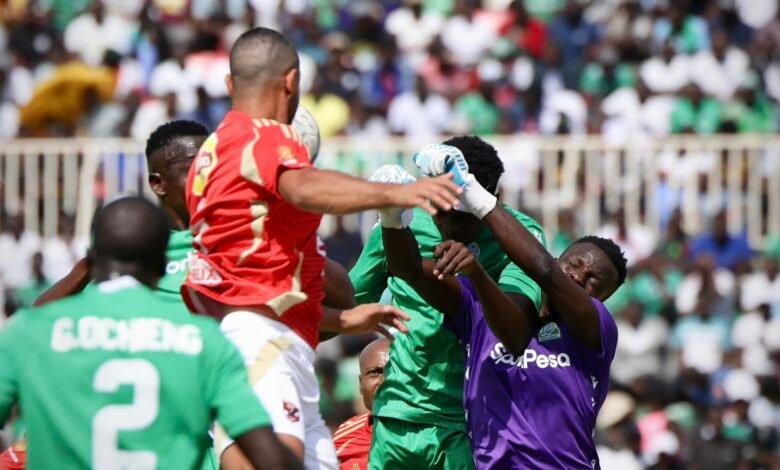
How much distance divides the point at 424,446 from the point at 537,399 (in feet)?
2.67

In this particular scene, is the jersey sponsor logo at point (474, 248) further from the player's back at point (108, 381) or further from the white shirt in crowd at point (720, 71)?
the white shirt in crowd at point (720, 71)

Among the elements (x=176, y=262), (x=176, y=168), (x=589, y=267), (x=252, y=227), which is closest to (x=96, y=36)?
(x=176, y=168)

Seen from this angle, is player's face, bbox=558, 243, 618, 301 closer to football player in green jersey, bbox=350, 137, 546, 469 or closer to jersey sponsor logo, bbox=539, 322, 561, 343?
football player in green jersey, bbox=350, 137, 546, 469

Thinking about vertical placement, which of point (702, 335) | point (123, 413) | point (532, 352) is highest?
point (123, 413)

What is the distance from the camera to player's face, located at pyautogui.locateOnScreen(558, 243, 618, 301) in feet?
24.9

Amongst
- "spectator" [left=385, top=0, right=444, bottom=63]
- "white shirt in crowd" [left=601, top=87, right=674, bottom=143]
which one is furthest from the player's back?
"spectator" [left=385, top=0, right=444, bottom=63]

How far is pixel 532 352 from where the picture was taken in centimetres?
741

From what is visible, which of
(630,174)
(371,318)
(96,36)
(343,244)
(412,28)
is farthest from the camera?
(96,36)

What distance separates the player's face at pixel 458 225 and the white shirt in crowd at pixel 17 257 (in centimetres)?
1003

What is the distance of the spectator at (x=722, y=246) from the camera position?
15461mm

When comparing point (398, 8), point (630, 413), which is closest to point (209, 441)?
point (630, 413)

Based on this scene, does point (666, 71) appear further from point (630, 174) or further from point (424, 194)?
point (424, 194)

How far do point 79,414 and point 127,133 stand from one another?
13.2 metres

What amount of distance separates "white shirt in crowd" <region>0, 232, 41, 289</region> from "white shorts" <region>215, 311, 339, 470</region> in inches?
434
